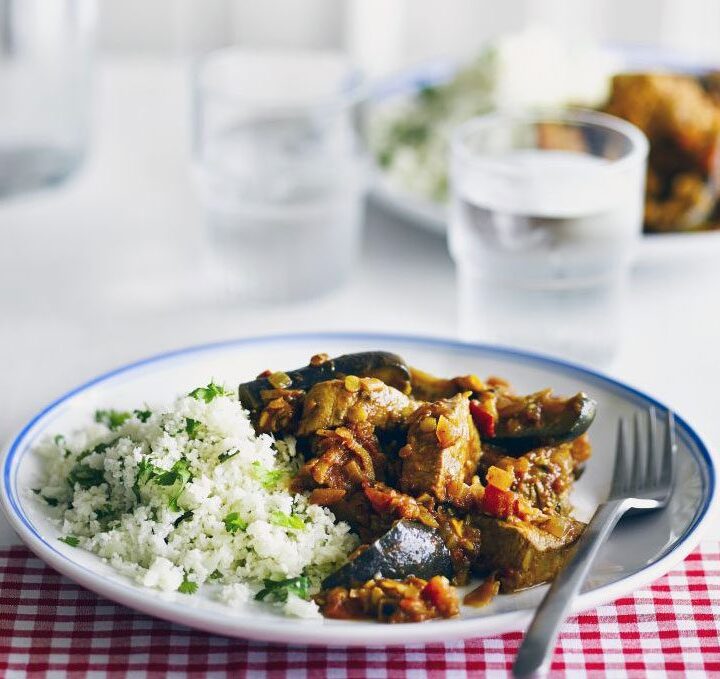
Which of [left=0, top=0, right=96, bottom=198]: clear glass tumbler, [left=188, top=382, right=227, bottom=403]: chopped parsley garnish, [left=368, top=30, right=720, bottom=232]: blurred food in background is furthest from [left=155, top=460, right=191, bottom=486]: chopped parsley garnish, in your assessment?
[left=0, top=0, right=96, bottom=198]: clear glass tumbler

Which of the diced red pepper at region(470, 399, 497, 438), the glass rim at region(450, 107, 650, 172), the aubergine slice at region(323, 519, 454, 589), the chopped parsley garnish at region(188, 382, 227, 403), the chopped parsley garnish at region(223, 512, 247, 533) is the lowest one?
the aubergine slice at region(323, 519, 454, 589)

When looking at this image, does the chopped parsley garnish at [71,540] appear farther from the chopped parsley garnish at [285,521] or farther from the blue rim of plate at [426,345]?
the chopped parsley garnish at [285,521]

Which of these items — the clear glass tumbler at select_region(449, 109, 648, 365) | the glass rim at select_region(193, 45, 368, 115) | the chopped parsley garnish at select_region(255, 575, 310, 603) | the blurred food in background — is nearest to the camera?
the chopped parsley garnish at select_region(255, 575, 310, 603)

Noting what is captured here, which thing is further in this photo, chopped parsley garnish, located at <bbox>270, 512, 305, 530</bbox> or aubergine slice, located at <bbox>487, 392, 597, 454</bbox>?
aubergine slice, located at <bbox>487, 392, 597, 454</bbox>

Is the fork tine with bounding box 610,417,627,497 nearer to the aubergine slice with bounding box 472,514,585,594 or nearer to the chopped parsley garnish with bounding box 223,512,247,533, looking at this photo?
the aubergine slice with bounding box 472,514,585,594

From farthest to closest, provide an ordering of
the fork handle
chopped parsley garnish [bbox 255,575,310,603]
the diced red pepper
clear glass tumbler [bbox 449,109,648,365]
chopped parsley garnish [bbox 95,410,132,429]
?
clear glass tumbler [bbox 449,109,648,365] < chopped parsley garnish [bbox 95,410,132,429] < the diced red pepper < chopped parsley garnish [bbox 255,575,310,603] < the fork handle

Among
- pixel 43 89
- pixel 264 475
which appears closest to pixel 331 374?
pixel 264 475

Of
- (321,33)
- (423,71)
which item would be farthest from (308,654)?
(321,33)

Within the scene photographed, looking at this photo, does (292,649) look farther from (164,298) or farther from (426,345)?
(164,298)
